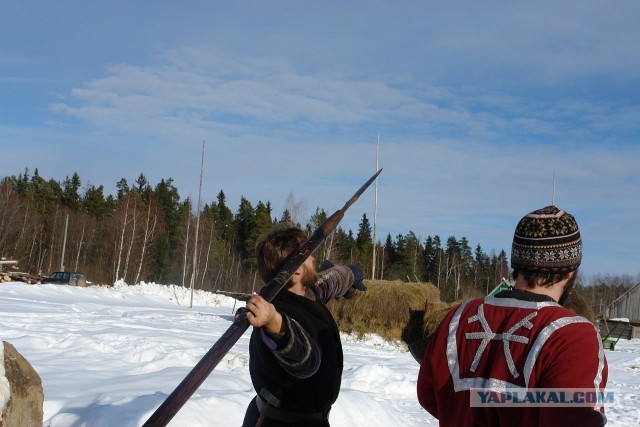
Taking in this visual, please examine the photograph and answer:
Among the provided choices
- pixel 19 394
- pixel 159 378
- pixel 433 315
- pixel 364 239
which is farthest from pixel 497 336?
pixel 364 239

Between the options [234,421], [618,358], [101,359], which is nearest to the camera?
[234,421]

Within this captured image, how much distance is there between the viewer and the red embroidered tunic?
1573 mm

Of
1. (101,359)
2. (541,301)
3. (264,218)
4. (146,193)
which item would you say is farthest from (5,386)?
(146,193)

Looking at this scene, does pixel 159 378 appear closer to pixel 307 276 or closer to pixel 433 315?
pixel 307 276

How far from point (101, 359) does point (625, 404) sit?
22.5ft

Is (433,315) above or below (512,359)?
below

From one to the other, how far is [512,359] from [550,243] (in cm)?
35

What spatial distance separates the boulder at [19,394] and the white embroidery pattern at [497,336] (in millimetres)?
2952

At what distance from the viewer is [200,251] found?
157ft

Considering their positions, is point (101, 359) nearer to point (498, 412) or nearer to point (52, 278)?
point (498, 412)

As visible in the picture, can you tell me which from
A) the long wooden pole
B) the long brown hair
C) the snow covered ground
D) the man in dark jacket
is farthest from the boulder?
the long wooden pole

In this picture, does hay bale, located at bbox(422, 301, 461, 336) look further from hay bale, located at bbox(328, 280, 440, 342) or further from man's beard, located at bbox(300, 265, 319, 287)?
man's beard, located at bbox(300, 265, 319, 287)

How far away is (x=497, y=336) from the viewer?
5.66ft

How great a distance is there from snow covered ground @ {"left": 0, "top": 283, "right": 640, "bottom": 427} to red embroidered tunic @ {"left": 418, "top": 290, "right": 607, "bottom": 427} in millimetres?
2705
